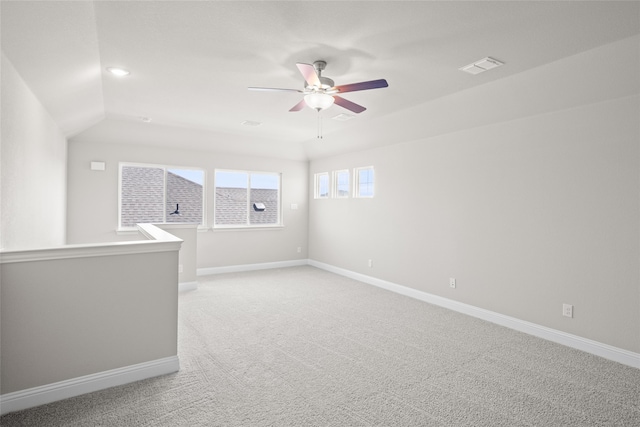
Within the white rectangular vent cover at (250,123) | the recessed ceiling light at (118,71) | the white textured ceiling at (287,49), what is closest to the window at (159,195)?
the white textured ceiling at (287,49)

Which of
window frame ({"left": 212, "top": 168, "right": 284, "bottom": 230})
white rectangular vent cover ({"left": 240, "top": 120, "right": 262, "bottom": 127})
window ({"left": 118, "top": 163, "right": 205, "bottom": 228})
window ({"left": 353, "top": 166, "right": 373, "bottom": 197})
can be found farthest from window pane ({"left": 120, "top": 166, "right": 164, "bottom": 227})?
window ({"left": 353, "top": 166, "right": 373, "bottom": 197})

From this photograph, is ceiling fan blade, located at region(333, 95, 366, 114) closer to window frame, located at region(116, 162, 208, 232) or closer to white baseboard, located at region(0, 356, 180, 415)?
white baseboard, located at region(0, 356, 180, 415)

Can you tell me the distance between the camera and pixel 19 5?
179 cm

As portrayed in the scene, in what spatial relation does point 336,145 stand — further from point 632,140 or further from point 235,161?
point 632,140

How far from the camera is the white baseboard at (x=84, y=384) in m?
2.15

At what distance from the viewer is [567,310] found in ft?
11.1

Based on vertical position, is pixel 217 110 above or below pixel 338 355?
above

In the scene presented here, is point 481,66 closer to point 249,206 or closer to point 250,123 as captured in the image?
point 250,123

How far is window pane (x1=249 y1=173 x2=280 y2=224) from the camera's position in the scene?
23.0 feet

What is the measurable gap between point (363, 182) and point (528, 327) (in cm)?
338

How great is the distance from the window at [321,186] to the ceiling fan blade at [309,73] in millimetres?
4261

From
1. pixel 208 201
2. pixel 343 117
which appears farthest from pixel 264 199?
pixel 343 117

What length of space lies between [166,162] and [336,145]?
302cm

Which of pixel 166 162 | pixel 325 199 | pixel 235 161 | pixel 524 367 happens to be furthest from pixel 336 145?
pixel 524 367
